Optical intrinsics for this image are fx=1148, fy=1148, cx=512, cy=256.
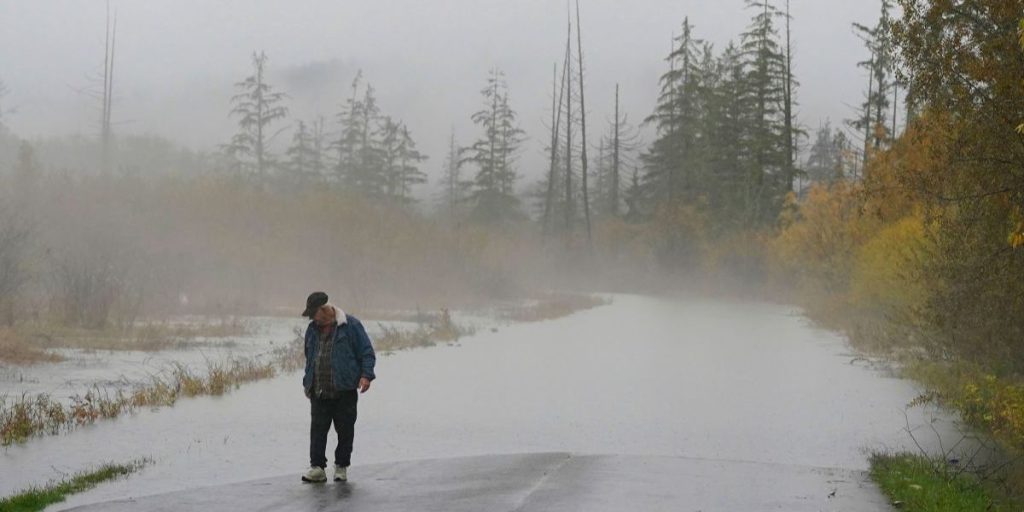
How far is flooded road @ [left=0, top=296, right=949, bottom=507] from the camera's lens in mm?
12211

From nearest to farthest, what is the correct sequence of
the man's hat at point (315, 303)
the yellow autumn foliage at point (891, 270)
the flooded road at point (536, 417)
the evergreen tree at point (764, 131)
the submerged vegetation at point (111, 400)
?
the man's hat at point (315, 303) → the flooded road at point (536, 417) → the submerged vegetation at point (111, 400) → the yellow autumn foliage at point (891, 270) → the evergreen tree at point (764, 131)

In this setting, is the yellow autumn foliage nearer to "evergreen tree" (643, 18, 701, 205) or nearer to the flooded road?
the flooded road

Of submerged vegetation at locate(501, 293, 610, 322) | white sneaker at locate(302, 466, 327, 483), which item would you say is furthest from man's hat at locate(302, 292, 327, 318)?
submerged vegetation at locate(501, 293, 610, 322)

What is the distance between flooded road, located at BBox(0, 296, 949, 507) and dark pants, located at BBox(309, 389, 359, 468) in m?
0.79

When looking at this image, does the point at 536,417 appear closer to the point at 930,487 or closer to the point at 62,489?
the point at 930,487

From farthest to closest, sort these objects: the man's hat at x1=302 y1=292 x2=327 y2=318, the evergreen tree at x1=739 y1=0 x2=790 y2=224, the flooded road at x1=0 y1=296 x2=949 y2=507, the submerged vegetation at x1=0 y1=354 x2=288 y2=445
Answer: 1. the evergreen tree at x1=739 y1=0 x2=790 y2=224
2. the submerged vegetation at x1=0 y1=354 x2=288 y2=445
3. the flooded road at x1=0 y1=296 x2=949 y2=507
4. the man's hat at x1=302 y1=292 x2=327 y2=318

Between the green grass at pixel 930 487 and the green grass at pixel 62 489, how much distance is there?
6.97m

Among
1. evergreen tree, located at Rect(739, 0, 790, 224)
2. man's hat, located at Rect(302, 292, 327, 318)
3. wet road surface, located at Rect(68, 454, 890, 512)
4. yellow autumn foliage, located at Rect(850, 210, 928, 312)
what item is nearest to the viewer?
wet road surface, located at Rect(68, 454, 890, 512)

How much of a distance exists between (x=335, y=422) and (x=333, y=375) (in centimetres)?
47

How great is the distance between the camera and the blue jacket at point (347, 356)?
33.9 feet

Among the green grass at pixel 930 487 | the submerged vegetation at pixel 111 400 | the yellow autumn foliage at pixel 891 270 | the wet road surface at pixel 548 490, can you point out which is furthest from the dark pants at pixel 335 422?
the yellow autumn foliage at pixel 891 270

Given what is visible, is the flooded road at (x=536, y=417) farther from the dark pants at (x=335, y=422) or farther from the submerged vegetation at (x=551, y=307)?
the submerged vegetation at (x=551, y=307)

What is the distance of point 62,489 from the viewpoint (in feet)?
31.9

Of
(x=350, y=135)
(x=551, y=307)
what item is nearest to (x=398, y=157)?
(x=350, y=135)
